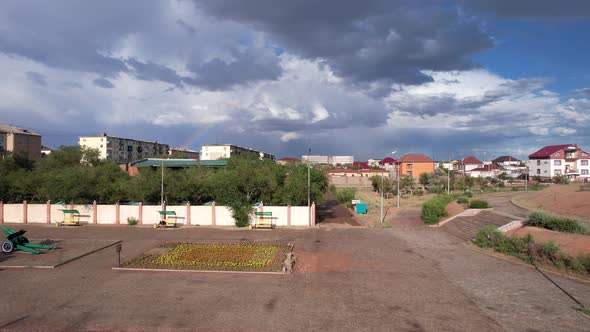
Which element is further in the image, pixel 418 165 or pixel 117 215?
pixel 418 165

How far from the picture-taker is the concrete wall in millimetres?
26766

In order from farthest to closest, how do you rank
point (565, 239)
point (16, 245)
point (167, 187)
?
point (167, 187) → point (16, 245) → point (565, 239)

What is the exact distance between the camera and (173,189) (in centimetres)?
2781

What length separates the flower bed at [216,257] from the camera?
15.3 meters

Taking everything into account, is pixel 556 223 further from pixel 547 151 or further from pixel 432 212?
pixel 547 151

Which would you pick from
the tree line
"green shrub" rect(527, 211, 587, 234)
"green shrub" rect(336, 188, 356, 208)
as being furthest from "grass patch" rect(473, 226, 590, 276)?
"green shrub" rect(336, 188, 356, 208)

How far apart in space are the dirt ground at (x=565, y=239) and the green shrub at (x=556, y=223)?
1.49ft

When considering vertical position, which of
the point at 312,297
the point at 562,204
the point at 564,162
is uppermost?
the point at 564,162

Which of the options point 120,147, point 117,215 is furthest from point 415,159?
point 120,147

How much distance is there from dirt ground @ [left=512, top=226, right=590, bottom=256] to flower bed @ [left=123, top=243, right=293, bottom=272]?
42.2 feet

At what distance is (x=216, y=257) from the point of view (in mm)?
17125

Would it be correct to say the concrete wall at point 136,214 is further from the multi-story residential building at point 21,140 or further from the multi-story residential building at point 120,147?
the multi-story residential building at point 120,147

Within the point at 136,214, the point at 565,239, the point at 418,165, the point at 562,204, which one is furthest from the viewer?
the point at 418,165

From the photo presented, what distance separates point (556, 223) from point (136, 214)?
27.2 m
